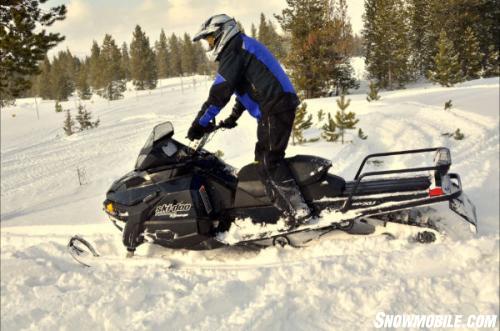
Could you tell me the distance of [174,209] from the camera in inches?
143

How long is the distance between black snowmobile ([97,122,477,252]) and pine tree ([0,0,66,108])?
3.85 m

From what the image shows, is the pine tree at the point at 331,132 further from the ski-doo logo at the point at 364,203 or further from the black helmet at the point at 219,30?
the black helmet at the point at 219,30

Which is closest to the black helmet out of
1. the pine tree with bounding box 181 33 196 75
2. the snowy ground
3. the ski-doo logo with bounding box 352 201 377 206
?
the ski-doo logo with bounding box 352 201 377 206

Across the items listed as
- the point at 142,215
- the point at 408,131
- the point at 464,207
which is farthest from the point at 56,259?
the point at 408,131

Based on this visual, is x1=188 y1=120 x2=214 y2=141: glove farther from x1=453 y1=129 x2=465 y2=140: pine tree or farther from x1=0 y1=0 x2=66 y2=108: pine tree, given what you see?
x1=453 y1=129 x2=465 y2=140: pine tree

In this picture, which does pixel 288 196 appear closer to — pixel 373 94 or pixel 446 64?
pixel 446 64

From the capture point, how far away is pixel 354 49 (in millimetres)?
4984

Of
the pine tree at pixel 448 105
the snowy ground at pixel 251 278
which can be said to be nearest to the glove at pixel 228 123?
the snowy ground at pixel 251 278

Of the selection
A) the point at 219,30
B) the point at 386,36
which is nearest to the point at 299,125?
the point at 386,36

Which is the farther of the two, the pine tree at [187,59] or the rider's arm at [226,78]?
the pine tree at [187,59]

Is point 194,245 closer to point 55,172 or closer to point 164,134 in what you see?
point 164,134

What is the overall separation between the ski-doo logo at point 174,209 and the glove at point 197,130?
614mm

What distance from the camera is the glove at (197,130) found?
3559mm

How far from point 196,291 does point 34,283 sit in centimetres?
167
